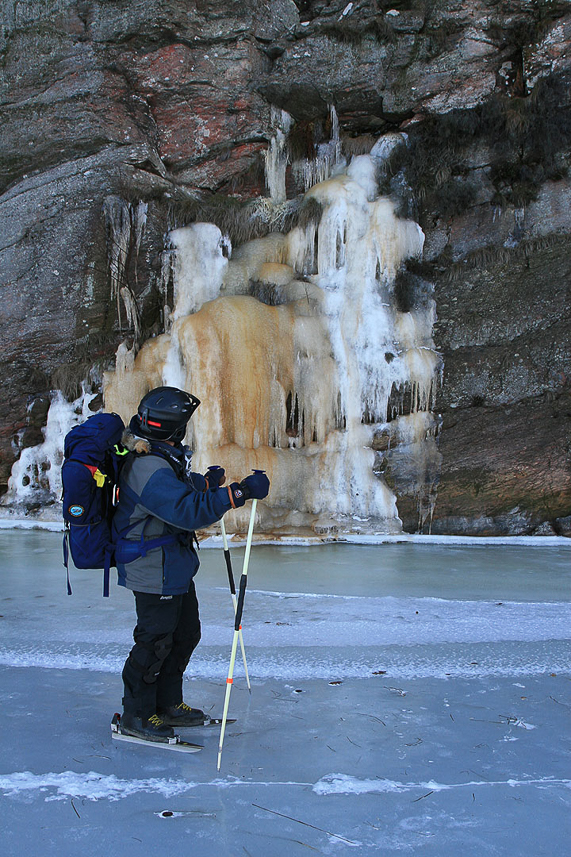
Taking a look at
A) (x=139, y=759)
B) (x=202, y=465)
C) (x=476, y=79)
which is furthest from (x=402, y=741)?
(x=476, y=79)

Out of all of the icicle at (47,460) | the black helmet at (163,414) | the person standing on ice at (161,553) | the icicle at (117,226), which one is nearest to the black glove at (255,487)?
the person standing on ice at (161,553)

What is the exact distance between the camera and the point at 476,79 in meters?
12.6

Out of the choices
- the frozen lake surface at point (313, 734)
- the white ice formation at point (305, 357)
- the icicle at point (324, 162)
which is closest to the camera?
the frozen lake surface at point (313, 734)

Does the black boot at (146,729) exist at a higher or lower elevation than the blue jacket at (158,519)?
lower

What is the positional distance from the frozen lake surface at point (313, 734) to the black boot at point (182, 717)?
5 centimetres

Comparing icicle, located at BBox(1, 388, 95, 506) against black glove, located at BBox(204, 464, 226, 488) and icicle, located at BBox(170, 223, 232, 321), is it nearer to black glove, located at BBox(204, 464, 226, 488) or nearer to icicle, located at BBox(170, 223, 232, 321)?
icicle, located at BBox(170, 223, 232, 321)

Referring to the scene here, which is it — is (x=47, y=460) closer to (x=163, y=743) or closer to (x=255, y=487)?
(x=163, y=743)

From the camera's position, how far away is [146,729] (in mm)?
2969

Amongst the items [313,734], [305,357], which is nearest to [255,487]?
[313,734]

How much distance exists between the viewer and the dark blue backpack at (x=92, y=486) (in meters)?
2.91

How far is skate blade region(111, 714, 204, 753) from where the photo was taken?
2916 millimetres

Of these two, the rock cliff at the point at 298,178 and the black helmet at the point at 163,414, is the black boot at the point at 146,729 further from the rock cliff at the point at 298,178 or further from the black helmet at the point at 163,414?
the rock cliff at the point at 298,178

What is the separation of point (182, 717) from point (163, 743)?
200mm

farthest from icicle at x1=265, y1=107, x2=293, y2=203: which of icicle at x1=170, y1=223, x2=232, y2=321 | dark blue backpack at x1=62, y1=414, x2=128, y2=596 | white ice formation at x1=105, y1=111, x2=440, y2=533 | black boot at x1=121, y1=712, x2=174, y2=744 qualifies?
black boot at x1=121, y1=712, x2=174, y2=744
